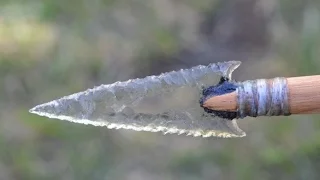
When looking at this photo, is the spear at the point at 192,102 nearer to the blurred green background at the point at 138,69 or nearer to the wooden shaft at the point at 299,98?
the wooden shaft at the point at 299,98

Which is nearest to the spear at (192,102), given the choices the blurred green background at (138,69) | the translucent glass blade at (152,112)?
the translucent glass blade at (152,112)

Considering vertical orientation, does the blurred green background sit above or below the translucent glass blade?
below

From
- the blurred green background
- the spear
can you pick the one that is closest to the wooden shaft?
the spear

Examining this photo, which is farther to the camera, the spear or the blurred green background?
the blurred green background

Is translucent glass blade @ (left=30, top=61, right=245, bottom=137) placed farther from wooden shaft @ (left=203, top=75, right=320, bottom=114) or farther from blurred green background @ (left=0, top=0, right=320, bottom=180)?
blurred green background @ (left=0, top=0, right=320, bottom=180)

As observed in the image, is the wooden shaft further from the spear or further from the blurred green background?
the blurred green background

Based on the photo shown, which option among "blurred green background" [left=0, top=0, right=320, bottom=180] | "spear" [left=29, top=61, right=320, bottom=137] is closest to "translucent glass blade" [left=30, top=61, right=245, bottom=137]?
"spear" [left=29, top=61, right=320, bottom=137]

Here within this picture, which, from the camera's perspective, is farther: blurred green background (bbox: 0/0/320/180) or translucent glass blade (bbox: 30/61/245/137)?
blurred green background (bbox: 0/0/320/180)
